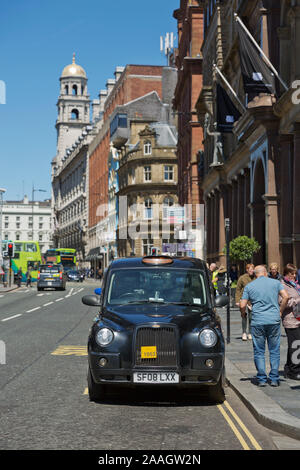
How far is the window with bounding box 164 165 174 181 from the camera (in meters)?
88.4

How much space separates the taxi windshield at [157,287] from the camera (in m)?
10.5

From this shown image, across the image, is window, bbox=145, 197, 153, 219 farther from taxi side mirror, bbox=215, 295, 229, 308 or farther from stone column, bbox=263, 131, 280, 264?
taxi side mirror, bbox=215, 295, 229, 308

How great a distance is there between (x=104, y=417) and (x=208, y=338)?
1676 mm

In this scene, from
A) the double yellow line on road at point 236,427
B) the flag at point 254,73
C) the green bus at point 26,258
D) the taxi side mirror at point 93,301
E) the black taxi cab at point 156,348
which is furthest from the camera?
the green bus at point 26,258

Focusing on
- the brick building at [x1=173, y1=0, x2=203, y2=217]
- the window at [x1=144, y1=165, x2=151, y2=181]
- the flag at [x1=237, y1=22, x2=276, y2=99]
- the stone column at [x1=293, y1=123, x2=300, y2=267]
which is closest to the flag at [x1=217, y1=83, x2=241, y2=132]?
the flag at [x1=237, y1=22, x2=276, y2=99]

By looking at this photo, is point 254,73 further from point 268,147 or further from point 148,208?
point 148,208

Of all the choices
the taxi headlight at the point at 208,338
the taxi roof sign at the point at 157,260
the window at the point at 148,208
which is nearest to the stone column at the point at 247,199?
the taxi roof sign at the point at 157,260

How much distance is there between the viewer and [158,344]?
366 inches

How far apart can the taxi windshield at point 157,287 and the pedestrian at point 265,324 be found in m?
0.72

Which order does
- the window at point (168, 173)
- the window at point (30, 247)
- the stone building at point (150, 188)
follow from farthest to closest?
1. the window at point (168, 173)
2. the stone building at point (150, 188)
3. the window at point (30, 247)

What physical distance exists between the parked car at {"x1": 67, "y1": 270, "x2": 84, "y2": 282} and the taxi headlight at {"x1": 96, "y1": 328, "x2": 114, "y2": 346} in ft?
261

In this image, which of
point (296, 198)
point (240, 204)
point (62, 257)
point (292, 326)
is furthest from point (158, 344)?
point (62, 257)

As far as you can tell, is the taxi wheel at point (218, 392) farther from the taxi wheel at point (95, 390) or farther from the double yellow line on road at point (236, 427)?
the taxi wheel at point (95, 390)
